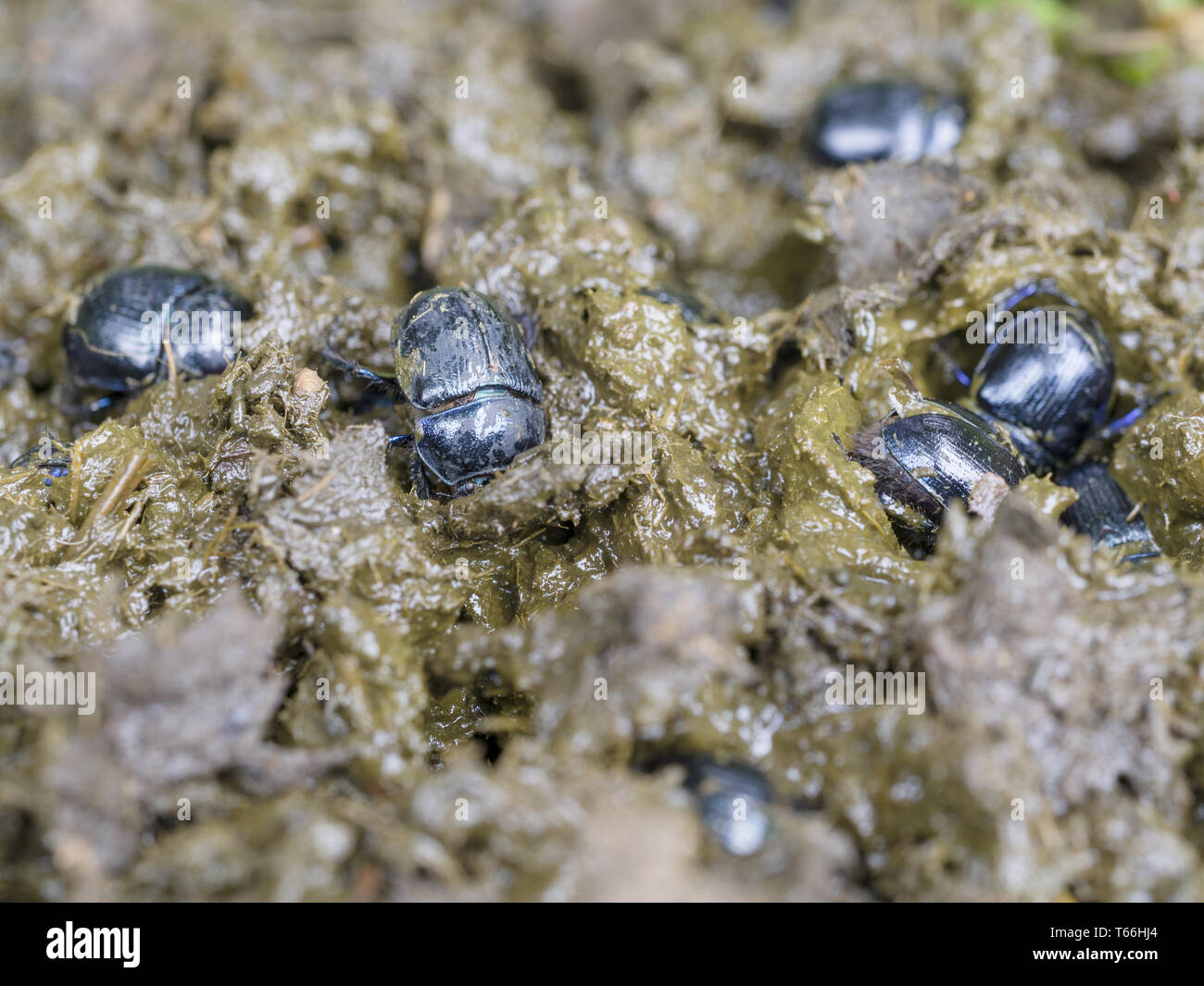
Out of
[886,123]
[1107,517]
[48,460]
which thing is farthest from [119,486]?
[886,123]

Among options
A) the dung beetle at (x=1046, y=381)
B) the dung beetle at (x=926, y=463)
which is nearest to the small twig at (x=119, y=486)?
the dung beetle at (x=926, y=463)

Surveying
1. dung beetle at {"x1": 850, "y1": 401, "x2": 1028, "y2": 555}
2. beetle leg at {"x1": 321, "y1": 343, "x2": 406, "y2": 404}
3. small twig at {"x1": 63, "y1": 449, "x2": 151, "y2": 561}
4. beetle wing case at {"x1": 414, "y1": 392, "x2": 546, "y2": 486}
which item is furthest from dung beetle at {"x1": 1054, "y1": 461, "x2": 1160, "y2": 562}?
small twig at {"x1": 63, "y1": 449, "x2": 151, "y2": 561}

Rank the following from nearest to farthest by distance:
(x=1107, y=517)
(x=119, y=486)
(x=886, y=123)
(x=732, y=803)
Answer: (x=732, y=803) → (x=119, y=486) → (x=1107, y=517) → (x=886, y=123)

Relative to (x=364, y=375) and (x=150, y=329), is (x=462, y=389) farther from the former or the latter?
(x=150, y=329)

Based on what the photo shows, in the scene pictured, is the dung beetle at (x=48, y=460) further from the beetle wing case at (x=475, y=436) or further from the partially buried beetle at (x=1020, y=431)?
the partially buried beetle at (x=1020, y=431)

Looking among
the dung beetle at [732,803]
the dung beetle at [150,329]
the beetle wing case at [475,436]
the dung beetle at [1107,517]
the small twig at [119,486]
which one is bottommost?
the dung beetle at [732,803]
